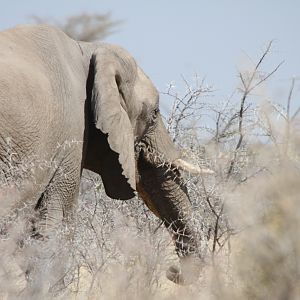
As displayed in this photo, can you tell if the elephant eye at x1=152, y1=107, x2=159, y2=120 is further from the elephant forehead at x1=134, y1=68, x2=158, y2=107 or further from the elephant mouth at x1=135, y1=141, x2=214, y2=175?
the elephant mouth at x1=135, y1=141, x2=214, y2=175

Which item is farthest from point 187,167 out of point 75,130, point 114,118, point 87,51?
point 75,130

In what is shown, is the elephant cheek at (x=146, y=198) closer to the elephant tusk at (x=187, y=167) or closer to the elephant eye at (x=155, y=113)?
the elephant tusk at (x=187, y=167)

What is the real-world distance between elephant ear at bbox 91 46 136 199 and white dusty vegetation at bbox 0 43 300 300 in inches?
10.7

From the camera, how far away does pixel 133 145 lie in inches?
282

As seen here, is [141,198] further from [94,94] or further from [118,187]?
[94,94]

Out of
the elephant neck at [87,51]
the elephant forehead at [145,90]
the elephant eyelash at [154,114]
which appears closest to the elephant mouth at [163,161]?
the elephant eyelash at [154,114]

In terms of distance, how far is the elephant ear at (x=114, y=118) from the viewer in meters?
6.85

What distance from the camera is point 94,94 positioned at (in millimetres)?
6855

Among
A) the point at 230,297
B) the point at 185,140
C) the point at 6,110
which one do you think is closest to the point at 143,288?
the point at 230,297

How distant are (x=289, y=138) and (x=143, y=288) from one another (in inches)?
41.8

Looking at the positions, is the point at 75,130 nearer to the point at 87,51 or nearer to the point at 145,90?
the point at 87,51

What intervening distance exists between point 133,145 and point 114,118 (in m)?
0.31

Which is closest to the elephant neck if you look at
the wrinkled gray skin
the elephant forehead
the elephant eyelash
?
the wrinkled gray skin

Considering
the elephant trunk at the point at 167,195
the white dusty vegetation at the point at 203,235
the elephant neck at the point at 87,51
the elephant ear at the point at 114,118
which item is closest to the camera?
the white dusty vegetation at the point at 203,235
